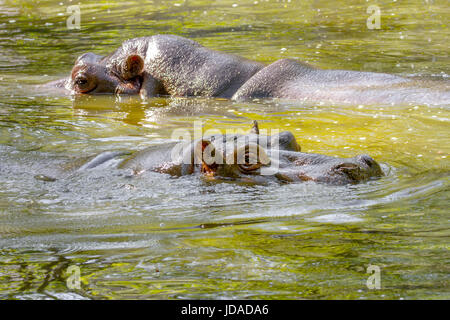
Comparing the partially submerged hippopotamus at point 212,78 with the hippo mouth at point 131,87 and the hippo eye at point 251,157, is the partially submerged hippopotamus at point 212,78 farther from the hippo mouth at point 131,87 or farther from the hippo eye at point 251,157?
the hippo eye at point 251,157

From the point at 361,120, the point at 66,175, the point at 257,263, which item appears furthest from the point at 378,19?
the point at 257,263

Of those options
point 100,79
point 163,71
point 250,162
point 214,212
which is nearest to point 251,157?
point 250,162

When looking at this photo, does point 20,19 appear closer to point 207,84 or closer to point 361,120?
point 207,84

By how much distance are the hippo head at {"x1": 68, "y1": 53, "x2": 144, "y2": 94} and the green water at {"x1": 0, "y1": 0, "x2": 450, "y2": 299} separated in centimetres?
38

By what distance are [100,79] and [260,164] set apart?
19.0 ft

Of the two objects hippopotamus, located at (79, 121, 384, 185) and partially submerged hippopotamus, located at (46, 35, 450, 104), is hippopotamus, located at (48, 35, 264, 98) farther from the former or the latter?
hippopotamus, located at (79, 121, 384, 185)

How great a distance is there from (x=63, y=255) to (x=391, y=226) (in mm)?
1867

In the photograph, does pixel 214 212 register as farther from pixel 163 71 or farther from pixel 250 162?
pixel 163 71

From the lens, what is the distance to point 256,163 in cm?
538

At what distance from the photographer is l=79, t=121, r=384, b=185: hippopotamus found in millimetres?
5254

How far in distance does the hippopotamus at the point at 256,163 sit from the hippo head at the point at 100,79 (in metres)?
5.02

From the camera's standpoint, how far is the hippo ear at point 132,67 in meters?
10.3

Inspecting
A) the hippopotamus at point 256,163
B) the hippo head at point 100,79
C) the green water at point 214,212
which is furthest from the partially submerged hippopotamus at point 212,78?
the hippopotamus at point 256,163

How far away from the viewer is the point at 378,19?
15.1 m
